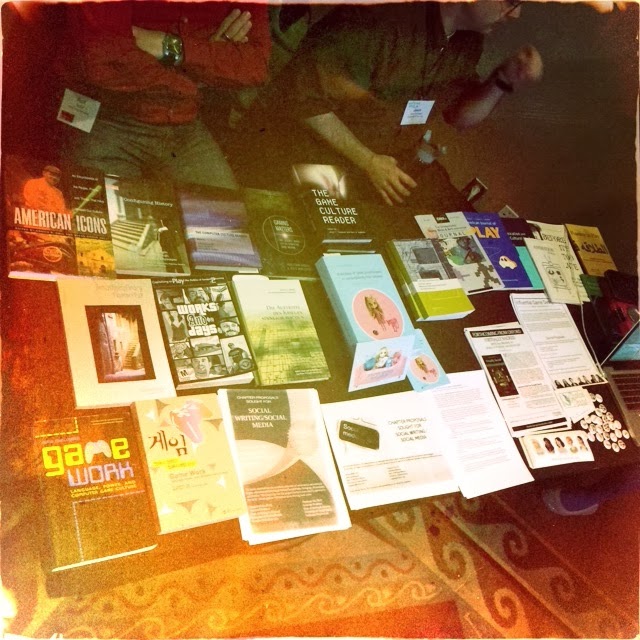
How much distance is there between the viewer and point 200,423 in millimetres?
1133

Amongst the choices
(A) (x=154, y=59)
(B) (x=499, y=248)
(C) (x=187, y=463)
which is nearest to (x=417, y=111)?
(B) (x=499, y=248)

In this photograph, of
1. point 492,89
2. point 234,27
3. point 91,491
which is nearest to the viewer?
point 91,491

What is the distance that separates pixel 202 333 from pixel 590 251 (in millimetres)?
1694

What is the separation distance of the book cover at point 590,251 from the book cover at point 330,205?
3.30ft

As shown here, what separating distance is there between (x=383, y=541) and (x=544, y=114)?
271cm

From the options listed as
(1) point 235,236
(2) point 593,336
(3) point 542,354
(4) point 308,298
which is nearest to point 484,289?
(3) point 542,354

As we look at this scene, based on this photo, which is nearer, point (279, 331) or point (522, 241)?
point (279, 331)

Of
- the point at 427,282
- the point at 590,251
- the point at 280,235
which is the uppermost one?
the point at 280,235

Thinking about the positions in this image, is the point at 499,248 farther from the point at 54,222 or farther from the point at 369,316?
the point at 54,222

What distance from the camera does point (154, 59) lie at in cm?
161

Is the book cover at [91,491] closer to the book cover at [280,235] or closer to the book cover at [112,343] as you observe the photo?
the book cover at [112,343]

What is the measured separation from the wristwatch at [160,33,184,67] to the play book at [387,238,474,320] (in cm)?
90

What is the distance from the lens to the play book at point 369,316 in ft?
4.39

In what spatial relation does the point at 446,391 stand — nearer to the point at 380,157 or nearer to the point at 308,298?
the point at 308,298
